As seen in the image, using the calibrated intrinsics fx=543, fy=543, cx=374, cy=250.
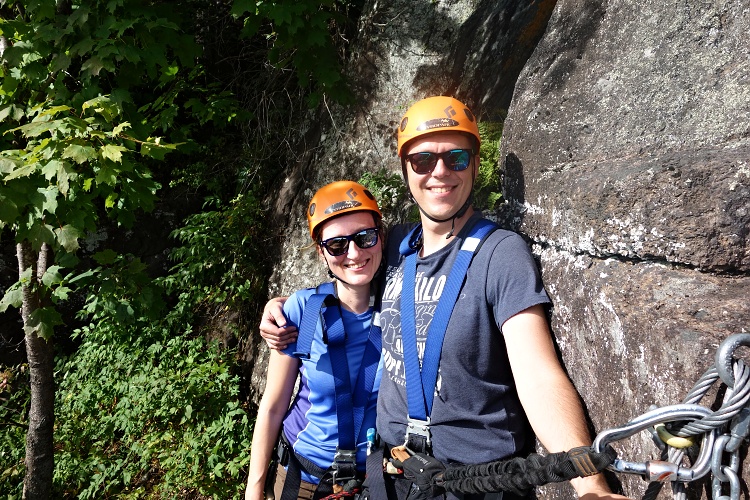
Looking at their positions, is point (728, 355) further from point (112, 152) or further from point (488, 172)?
point (112, 152)

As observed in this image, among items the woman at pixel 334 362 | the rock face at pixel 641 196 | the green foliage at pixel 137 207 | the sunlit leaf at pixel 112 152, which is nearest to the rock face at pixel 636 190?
the rock face at pixel 641 196

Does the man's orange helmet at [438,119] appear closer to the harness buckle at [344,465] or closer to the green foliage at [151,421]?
the harness buckle at [344,465]

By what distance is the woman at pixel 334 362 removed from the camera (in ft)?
9.37

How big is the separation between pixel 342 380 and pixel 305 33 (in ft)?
10.4

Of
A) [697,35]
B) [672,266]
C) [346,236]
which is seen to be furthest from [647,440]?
[346,236]

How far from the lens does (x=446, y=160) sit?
2484mm

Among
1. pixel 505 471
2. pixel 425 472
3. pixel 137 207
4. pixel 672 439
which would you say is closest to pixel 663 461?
pixel 672 439

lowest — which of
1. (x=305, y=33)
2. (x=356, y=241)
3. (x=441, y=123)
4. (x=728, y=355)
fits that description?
(x=728, y=355)

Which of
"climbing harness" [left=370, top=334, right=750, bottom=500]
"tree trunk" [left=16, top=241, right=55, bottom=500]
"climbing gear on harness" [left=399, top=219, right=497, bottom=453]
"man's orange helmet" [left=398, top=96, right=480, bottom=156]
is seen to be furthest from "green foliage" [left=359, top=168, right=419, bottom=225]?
"climbing harness" [left=370, top=334, right=750, bottom=500]

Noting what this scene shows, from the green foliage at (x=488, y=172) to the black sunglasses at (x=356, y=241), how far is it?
0.62 metres

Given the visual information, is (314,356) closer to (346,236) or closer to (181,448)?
(346,236)

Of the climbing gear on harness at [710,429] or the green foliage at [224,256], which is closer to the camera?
the climbing gear on harness at [710,429]

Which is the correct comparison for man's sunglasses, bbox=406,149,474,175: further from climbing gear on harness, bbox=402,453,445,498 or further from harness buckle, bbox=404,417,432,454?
climbing gear on harness, bbox=402,453,445,498

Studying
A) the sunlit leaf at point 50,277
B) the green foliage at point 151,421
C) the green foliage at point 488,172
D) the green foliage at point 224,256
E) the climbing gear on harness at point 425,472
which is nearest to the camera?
the climbing gear on harness at point 425,472
